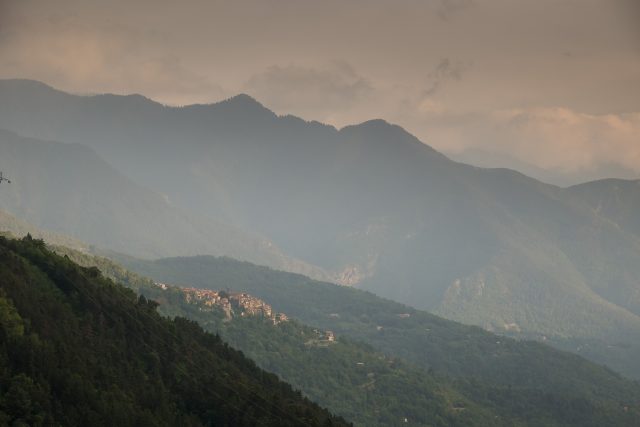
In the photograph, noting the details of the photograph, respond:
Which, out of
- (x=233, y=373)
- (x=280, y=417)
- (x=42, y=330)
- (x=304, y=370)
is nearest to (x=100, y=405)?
(x=42, y=330)

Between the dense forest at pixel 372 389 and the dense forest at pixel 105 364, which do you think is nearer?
the dense forest at pixel 105 364

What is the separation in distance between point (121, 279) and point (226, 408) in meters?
118

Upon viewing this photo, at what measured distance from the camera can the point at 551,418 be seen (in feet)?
614

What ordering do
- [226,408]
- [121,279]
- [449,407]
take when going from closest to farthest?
[226,408] < [449,407] < [121,279]

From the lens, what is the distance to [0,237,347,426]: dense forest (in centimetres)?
7019

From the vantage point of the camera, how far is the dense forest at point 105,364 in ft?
230

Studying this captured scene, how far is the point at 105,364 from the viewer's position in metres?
82.5

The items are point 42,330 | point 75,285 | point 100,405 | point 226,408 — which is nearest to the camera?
point 100,405

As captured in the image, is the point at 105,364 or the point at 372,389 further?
the point at 372,389

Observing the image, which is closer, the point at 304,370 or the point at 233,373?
the point at 233,373

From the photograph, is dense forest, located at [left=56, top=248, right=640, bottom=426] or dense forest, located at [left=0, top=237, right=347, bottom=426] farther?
dense forest, located at [left=56, top=248, right=640, bottom=426]

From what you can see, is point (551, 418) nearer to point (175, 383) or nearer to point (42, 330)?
point (175, 383)

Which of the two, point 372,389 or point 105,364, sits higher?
point 372,389

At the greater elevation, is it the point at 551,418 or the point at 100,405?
the point at 551,418
